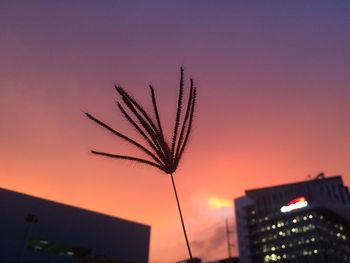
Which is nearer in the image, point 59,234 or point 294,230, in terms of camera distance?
point 59,234

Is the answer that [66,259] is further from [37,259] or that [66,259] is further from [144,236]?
[144,236]

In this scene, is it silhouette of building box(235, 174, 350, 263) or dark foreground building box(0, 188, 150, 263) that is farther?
silhouette of building box(235, 174, 350, 263)

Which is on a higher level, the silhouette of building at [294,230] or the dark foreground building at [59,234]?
the silhouette of building at [294,230]

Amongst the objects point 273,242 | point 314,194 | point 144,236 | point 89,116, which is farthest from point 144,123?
point 314,194

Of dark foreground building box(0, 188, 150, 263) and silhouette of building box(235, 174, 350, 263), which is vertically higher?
silhouette of building box(235, 174, 350, 263)

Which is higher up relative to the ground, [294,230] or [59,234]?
[294,230]
